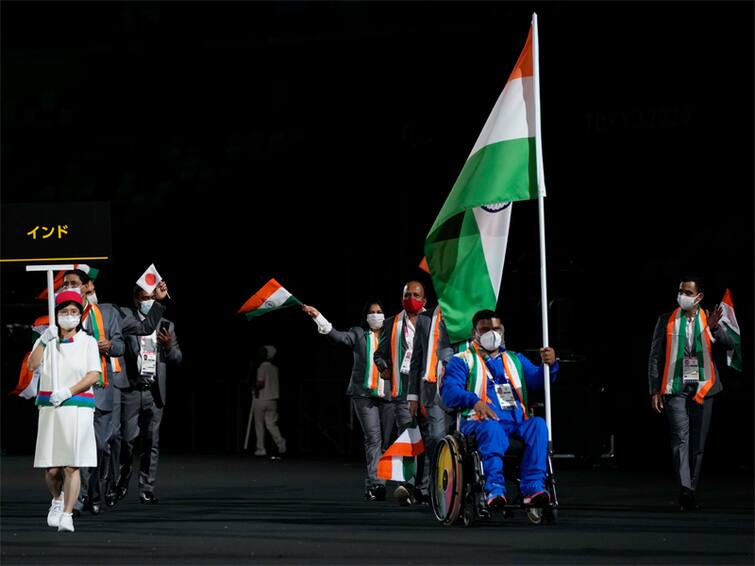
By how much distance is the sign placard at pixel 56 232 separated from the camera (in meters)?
18.0

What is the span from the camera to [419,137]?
26031 millimetres

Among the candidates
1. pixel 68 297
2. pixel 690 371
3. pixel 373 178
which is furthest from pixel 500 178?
pixel 373 178

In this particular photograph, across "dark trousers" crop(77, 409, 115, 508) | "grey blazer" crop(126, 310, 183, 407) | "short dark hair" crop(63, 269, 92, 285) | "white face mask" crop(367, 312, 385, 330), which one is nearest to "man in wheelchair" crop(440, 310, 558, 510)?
"dark trousers" crop(77, 409, 115, 508)

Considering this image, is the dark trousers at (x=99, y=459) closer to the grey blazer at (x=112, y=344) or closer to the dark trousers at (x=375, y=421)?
the grey blazer at (x=112, y=344)

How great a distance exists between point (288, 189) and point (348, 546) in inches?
636

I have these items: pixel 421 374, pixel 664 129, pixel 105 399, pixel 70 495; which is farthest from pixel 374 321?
pixel 664 129

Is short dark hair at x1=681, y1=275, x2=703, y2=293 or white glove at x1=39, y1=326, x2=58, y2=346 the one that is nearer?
white glove at x1=39, y1=326, x2=58, y2=346

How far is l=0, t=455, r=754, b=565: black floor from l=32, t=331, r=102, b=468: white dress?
0.55 metres

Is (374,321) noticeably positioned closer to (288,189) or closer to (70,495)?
(70,495)

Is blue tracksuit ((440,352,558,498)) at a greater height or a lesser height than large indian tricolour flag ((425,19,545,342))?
lesser

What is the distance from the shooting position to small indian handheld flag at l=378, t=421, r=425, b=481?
50.3 ft

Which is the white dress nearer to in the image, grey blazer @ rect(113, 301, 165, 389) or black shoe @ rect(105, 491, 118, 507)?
grey blazer @ rect(113, 301, 165, 389)

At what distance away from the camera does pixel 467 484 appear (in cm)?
1318

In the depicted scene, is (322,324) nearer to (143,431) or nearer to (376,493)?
(376,493)
